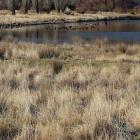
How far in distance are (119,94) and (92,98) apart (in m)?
0.80

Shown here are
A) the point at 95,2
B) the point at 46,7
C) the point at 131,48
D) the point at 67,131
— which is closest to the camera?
the point at 67,131

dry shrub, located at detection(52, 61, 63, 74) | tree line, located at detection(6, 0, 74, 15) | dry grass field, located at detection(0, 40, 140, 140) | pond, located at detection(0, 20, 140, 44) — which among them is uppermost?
dry grass field, located at detection(0, 40, 140, 140)

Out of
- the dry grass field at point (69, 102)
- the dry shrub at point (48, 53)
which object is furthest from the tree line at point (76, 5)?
the dry grass field at point (69, 102)

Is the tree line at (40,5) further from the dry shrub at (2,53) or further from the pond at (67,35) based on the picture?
the dry shrub at (2,53)

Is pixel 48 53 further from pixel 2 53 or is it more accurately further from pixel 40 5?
pixel 40 5

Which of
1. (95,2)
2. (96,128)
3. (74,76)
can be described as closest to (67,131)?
(96,128)

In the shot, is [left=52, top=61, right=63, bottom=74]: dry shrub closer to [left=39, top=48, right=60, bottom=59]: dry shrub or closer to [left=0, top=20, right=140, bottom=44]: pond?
[left=39, top=48, right=60, bottom=59]: dry shrub

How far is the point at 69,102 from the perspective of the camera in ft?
25.6

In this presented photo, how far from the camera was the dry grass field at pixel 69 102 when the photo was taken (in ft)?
20.0

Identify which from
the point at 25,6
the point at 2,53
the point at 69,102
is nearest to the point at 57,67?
the point at 2,53

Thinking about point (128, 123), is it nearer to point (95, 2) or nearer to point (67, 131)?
point (67, 131)

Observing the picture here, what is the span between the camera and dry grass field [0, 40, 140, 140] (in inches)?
240

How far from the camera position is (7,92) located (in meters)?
8.55

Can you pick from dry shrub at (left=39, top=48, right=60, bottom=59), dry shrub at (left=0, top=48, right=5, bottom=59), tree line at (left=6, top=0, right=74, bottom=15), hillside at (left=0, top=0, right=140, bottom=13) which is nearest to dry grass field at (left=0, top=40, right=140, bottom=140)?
dry shrub at (left=0, top=48, right=5, bottom=59)
